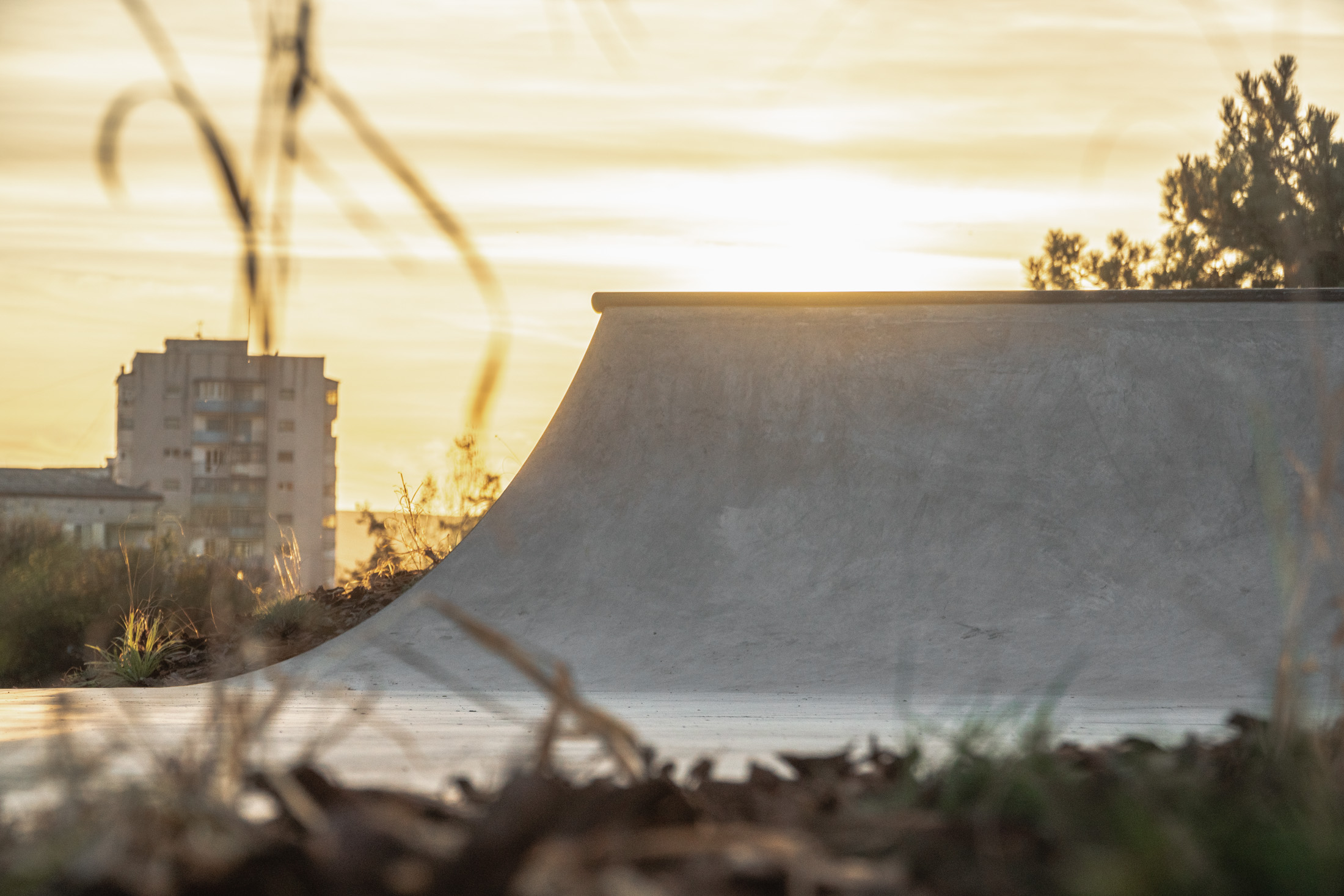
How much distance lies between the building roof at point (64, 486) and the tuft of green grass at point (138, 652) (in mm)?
43779

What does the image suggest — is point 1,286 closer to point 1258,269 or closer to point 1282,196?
point 1282,196

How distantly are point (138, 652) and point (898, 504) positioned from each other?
480 cm

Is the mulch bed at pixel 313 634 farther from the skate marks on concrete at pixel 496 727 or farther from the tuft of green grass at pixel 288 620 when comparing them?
the skate marks on concrete at pixel 496 727

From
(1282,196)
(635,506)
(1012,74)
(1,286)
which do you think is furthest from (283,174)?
(635,506)

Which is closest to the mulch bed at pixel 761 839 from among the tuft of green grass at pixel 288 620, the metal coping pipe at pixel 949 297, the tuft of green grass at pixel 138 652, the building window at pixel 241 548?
the building window at pixel 241 548

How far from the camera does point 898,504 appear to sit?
736 centimetres

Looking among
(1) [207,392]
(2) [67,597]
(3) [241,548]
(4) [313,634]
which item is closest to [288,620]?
(4) [313,634]

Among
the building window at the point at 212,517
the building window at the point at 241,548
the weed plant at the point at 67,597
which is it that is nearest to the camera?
the building window at the point at 212,517

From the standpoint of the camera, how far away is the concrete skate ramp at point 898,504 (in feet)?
20.7

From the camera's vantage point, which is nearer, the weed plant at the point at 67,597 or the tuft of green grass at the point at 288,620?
the tuft of green grass at the point at 288,620

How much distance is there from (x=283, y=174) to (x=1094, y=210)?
2.92 ft

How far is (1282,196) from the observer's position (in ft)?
7.20

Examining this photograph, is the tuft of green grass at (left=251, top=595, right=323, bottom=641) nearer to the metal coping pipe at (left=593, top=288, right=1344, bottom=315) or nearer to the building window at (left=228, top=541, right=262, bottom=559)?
the building window at (left=228, top=541, right=262, bottom=559)

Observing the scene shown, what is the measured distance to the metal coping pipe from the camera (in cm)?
830
